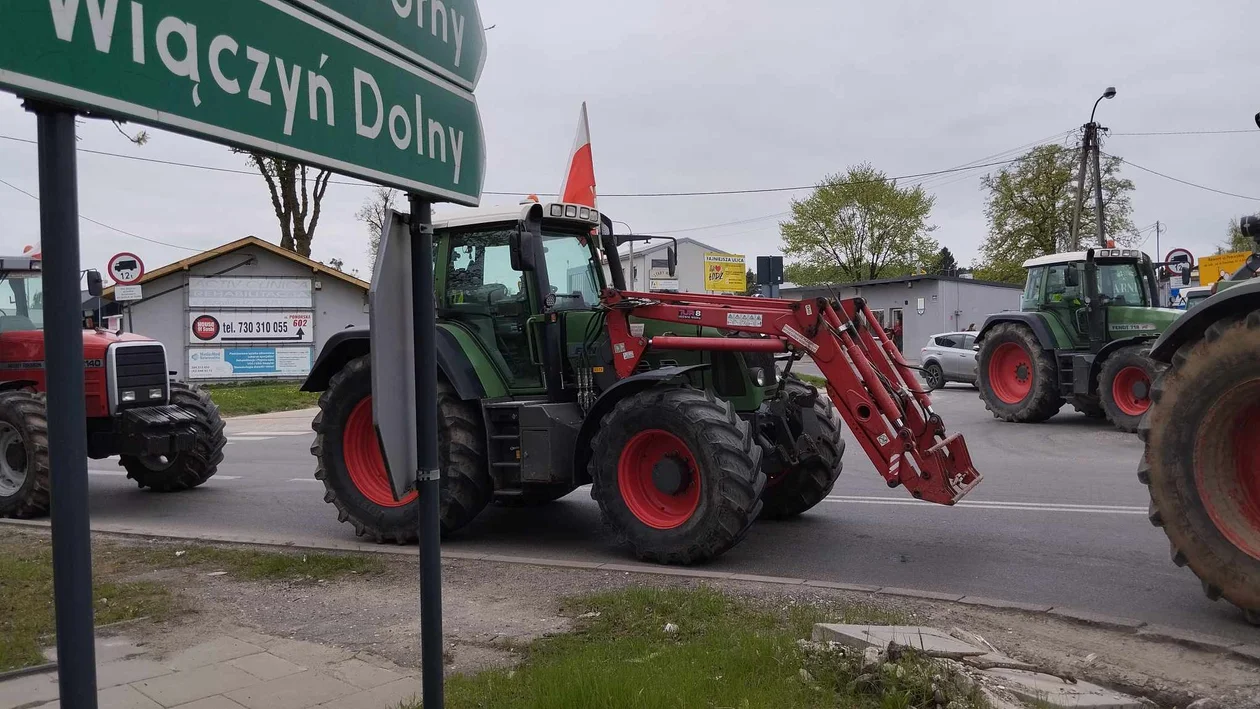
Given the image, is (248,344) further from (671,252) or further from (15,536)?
(671,252)

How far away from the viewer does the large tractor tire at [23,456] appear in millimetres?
9375

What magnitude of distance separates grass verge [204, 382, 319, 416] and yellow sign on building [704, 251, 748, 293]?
59.9 ft

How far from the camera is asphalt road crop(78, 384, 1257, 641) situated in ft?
20.3

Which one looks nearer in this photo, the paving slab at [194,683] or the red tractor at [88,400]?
the paving slab at [194,683]

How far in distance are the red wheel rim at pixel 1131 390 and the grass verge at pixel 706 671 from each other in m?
10.9

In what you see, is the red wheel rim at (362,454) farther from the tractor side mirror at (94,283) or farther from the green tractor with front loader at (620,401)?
the tractor side mirror at (94,283)

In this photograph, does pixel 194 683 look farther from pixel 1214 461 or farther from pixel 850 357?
pixel 1214 461

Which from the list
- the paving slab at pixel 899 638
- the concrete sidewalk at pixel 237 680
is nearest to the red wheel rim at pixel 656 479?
the paving slab at pixel 899 638

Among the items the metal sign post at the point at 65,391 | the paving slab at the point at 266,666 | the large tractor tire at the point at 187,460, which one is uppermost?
the metal sign post at the point at 65,391

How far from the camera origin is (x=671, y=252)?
860cm

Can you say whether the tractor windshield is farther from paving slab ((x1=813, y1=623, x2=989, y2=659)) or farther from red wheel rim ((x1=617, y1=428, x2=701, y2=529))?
paving slab ((x1=813, y1=623, x2=989, y2=659))

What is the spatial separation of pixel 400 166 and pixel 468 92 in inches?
21.1

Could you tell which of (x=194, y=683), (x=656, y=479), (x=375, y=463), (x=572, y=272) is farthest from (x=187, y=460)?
(x=194, y=683)

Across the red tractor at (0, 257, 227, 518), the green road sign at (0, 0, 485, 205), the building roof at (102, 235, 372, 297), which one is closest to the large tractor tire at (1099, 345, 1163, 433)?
the red tractor at (0, 257, 227, 518)
